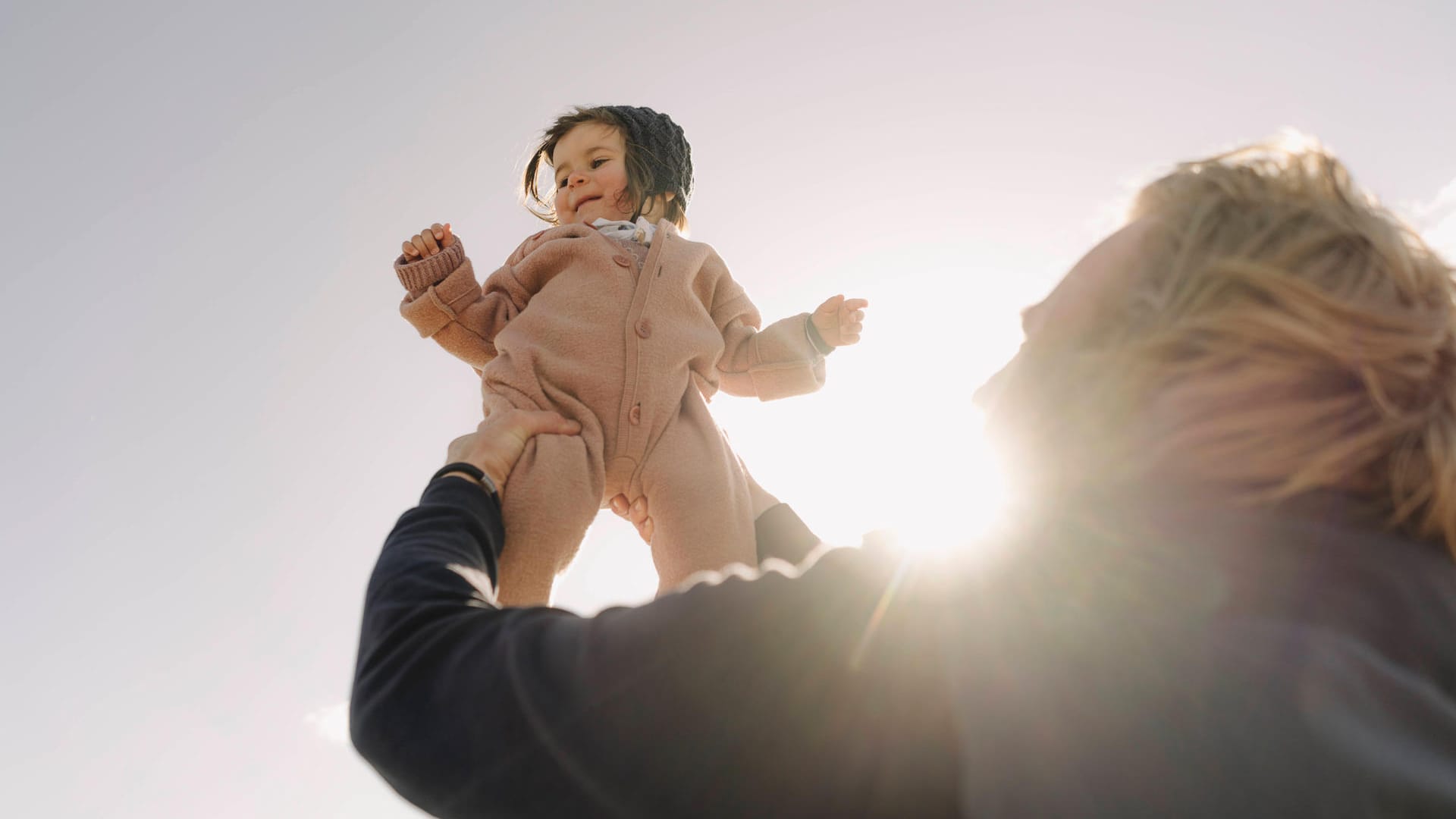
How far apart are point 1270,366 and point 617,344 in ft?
6.61

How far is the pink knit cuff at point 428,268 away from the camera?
293cm

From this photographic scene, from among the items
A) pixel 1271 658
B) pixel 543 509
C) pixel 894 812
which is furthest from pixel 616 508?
pixel 1271 658

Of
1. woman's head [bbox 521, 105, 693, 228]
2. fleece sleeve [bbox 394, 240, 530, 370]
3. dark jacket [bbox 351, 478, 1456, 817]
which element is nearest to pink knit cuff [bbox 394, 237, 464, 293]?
fleece sleeve [bbox 394, 240, 530, 370]

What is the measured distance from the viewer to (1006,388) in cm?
126

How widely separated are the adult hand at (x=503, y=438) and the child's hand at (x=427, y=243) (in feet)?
2.44

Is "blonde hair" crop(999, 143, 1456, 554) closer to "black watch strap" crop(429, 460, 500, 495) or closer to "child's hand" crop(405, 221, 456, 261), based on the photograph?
"black watch strap" crop(429, 460, 500, 495)

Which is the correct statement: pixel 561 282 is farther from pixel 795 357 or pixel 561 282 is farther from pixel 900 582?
pixel 900 582

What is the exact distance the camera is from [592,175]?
3.59m

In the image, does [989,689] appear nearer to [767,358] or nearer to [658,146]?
[767,358]

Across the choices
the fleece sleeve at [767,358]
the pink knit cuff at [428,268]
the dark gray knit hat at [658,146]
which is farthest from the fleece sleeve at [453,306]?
the dark gray knit hat at [658,146]

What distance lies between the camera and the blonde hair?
3.31 ft

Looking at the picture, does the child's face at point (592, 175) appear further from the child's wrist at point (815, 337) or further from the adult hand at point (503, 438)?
the adult hand at point (503, 438)

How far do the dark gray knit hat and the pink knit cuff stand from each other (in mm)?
953

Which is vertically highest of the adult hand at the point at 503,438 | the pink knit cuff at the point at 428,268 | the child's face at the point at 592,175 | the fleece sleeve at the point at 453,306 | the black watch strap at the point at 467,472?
the child's face at the point at 592,175
